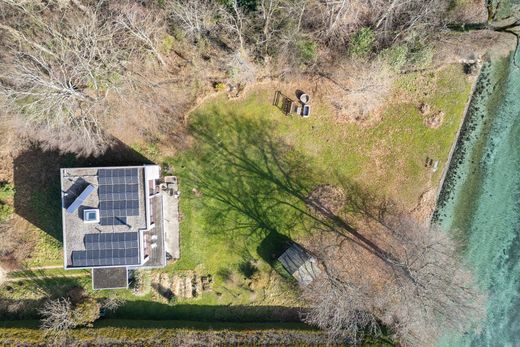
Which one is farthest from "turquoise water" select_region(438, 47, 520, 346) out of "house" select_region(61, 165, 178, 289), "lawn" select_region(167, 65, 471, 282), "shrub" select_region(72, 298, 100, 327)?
"shrub" select_region(72, 298, 100, 327)

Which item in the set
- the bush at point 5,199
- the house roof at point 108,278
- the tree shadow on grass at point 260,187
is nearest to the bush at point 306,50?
the tree shadow on grass at point 260,187

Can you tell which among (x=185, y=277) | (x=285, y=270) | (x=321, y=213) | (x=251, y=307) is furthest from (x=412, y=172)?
(x=185, y=277)

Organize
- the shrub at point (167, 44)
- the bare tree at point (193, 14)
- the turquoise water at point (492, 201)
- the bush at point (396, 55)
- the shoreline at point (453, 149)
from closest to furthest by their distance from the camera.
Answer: the bare tree at point (193, 14) → the bush at point (396, 55) → the shrub at point (167, 44) → the shoreline at point (453, 149) → the turquoise water at point (492, 201)

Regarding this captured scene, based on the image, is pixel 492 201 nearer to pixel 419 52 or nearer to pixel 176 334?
pixel 419 52

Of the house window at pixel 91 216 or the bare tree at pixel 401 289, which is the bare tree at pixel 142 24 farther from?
the bare tree at pixel 401 289

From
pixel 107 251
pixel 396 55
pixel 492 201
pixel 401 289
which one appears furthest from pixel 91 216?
pixel 492 201

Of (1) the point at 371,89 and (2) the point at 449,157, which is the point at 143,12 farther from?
(2) the point at 449,157

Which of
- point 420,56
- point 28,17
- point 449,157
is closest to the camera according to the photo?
point 28,17
